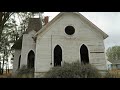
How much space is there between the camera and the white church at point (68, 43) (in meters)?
15.9

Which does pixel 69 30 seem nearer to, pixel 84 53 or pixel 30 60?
pixel 84 53

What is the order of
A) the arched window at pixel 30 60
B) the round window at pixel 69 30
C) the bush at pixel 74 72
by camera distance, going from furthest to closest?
1. the arched window at pixel 30 60
2. the round window at pixel 69 30
3. the bush at pixel 74 72

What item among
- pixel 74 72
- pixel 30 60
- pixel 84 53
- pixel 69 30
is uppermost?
pixel 69 30

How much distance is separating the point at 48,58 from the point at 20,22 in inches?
534

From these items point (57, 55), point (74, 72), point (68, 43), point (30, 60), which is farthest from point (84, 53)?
point (30, 60)

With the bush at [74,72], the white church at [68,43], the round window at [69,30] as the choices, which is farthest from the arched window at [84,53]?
the bush at [74,72]

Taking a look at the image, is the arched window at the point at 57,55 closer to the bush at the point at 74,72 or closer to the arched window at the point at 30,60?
the bush at the point at 74,72

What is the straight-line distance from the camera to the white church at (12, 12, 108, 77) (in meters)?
15.9

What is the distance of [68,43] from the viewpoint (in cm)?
1633

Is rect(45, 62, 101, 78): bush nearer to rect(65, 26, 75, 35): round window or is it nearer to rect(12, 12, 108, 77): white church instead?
rect(12, 12, 108, 77): white church

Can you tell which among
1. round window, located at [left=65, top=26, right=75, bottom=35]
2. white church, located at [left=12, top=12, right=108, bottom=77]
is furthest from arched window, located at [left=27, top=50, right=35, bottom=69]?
round window, located at [left=65, top=26, right=75, bottom=35]

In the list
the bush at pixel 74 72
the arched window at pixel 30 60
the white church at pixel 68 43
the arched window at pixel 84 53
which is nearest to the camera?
the bush at pixel 74 72
